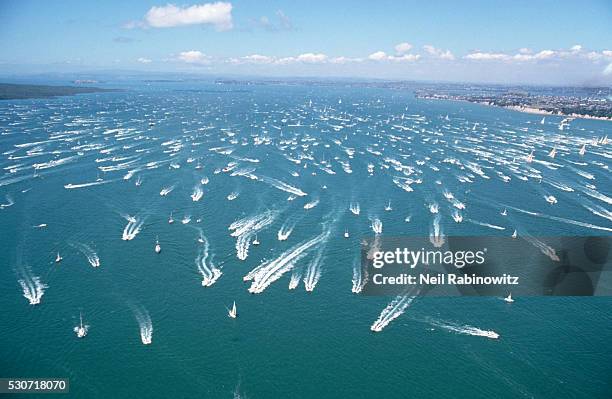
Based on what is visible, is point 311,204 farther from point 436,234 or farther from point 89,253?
point 89,253

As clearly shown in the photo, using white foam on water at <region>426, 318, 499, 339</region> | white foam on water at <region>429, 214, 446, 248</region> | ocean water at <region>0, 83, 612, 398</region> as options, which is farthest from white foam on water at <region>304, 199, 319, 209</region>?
white foam on water at <region>426, 318, 499, 339</region>

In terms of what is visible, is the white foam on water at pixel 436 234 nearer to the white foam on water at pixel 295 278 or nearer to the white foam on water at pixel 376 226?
the white foam on water at pixel 376 226

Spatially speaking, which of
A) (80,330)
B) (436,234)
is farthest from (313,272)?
(80,330)

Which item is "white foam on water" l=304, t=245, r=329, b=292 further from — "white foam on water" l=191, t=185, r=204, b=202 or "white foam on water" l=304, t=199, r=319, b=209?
"white foam on water" l=191, t=185, r=204, b=202

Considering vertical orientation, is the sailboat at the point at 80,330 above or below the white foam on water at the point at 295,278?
below

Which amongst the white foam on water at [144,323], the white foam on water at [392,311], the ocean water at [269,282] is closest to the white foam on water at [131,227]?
the ocean water at [269,282]

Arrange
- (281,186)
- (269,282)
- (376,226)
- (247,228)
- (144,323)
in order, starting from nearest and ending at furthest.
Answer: (144,323) → (269,282) → (247,228) → (376,226) → (281,186)

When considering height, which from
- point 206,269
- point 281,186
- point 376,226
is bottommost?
point 206,269

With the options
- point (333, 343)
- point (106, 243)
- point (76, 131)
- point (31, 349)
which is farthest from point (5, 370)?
point (76, 131)
